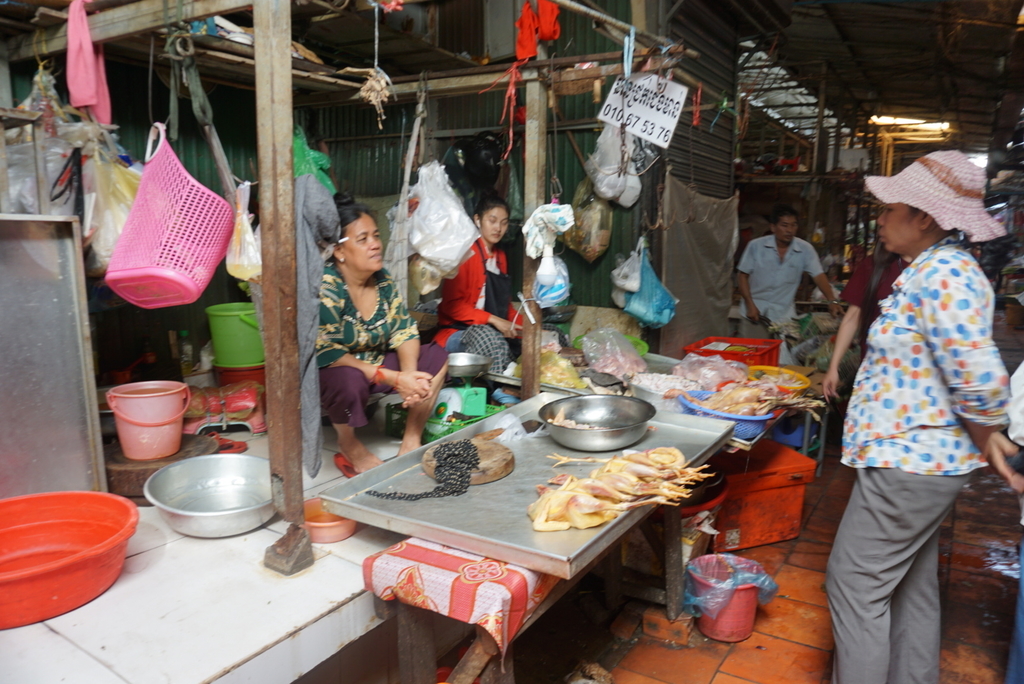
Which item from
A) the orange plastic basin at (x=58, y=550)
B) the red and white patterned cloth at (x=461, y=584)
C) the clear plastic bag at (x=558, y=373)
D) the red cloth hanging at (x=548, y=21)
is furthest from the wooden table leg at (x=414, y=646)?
the red cloth hanging at (x=548, y=21)

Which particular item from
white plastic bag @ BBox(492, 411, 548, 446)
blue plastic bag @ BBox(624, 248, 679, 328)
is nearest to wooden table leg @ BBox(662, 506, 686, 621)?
white plastic bag @ BBox(492, 411, 548, 446)

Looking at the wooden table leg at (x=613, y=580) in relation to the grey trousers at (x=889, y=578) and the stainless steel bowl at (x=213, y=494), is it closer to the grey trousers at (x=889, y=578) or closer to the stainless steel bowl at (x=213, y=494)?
the grey trousers at (x=889, y=578)

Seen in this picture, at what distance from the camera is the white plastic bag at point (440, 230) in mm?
4031

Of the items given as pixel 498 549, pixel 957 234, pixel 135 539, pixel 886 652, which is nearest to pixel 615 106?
pixel 957 234

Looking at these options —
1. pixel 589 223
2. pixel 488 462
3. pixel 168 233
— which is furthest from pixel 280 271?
pixel 589 223

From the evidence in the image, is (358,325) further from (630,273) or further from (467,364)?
(630,273)

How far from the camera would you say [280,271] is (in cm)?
235

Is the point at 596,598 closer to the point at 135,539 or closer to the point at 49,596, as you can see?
the point at 135,539

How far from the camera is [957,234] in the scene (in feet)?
8.16

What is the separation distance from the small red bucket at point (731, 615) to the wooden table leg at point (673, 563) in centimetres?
10

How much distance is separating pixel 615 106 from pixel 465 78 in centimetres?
88

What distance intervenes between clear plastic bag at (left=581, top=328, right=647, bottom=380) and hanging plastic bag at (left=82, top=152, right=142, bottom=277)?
3.00 m

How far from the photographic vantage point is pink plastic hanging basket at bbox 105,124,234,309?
2.57m

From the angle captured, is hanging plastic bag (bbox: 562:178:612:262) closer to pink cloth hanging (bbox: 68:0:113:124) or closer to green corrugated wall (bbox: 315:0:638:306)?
green corrugated wall (bbox: 315:0:638:306)
